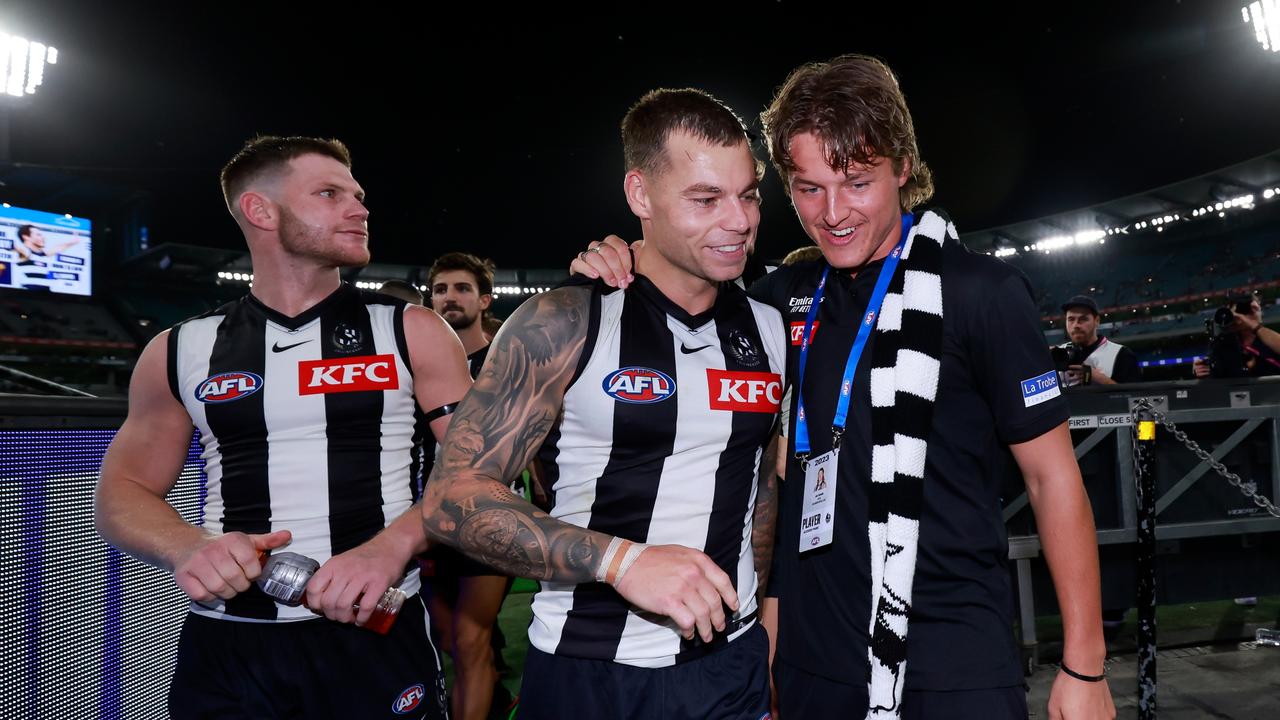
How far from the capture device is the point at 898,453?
1493 mm

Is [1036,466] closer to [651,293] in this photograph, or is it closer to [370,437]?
[651,293]

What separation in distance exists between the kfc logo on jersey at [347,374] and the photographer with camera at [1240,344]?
607 centimetres

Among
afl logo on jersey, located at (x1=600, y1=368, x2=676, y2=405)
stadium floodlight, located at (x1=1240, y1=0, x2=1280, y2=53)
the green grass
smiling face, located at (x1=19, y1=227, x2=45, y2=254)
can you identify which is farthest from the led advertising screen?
stadium floodlight, located at (x1=1240, y1=0, x2=1280, y2=53)

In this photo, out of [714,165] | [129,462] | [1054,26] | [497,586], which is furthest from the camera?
[1054,26]

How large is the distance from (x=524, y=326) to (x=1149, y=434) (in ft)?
9.33

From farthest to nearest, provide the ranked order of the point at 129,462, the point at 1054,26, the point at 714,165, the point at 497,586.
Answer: the point at 1054,26 < the point at 497,586 < the point at 129,462 < the point at 714,165

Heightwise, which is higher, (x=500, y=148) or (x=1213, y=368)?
(x=500, y=148)

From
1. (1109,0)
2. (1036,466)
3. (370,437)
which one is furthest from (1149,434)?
(1109,0)

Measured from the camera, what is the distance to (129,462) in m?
1.82

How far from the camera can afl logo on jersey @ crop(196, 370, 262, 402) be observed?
1.82m

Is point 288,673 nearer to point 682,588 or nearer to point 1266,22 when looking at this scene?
point 682,588

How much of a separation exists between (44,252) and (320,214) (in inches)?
800

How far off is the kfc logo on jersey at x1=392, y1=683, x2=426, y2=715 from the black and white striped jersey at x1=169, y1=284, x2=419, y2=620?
0.25 m

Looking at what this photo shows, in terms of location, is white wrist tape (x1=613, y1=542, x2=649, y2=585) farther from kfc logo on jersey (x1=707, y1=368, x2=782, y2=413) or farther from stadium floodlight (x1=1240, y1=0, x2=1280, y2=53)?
stadium floodlight (x1=1240, y1=0, x2=1280, y2=53)
